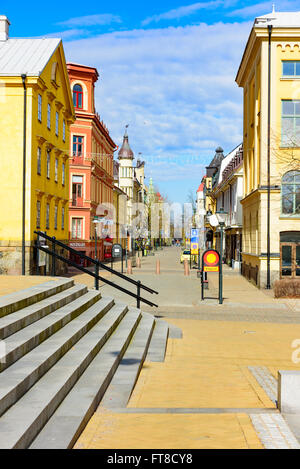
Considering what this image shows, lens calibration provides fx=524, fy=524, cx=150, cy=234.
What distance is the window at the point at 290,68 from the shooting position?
24.2 metres

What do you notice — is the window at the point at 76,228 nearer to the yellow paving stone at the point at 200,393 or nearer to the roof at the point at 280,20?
the roof at the point at 280,20

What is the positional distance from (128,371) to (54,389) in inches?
90.1

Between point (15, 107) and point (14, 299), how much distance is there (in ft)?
59.8

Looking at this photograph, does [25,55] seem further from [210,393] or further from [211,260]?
[210,393]

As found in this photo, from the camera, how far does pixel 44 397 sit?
18.5ft

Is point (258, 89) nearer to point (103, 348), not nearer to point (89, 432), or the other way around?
→ point (103, 348)

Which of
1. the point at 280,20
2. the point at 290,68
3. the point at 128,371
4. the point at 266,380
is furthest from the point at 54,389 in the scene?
the point at 280,20

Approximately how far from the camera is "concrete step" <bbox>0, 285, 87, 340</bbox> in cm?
706

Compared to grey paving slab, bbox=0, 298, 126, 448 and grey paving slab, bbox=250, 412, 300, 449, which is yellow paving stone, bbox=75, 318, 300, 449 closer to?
grey paving slab, bbox=250, 412, 300, 449

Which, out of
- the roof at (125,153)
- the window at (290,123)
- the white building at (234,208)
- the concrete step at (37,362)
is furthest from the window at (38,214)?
the roof at (125,153)

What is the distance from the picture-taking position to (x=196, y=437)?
5441 mm

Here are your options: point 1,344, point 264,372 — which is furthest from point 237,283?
A: point 1,344

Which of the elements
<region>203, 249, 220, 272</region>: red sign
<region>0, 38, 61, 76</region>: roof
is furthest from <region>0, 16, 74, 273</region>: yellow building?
<region>203, 249, 220, 272</region>: red sign

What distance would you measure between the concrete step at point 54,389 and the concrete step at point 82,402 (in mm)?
14
